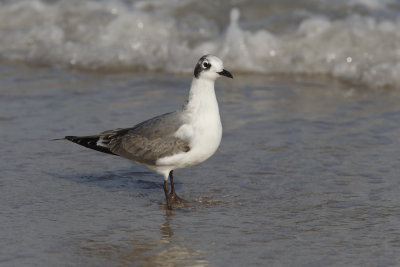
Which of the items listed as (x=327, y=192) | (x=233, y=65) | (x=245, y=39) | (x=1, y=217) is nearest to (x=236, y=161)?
(x=327, y=192)

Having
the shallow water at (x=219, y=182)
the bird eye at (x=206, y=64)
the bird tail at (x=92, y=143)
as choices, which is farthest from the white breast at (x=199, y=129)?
the bird tail at (x=92, y=143)

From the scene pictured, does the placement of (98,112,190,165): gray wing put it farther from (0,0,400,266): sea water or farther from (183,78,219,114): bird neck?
(0,0,400,266): sea water

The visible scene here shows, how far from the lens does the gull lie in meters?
5.47

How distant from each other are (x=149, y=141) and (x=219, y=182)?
0.83 m

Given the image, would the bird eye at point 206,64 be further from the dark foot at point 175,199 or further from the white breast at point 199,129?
the dark foot at point 175,199

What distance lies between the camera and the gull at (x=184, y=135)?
5.47 metres

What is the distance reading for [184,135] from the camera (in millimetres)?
5496

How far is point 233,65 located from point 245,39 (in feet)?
2.32

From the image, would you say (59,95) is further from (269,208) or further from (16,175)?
(269,208)

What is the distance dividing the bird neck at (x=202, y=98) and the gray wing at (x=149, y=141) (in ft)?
0.47

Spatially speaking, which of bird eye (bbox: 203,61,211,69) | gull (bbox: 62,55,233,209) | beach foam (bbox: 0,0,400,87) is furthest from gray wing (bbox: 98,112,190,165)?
beach foam (bbox: 0,0,400,87)

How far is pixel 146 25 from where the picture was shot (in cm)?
1152

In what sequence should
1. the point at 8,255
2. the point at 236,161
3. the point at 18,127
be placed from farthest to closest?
the point at 18,127 → the point at 236,161 → the point at 8,255

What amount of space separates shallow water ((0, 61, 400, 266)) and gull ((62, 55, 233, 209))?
367mm
